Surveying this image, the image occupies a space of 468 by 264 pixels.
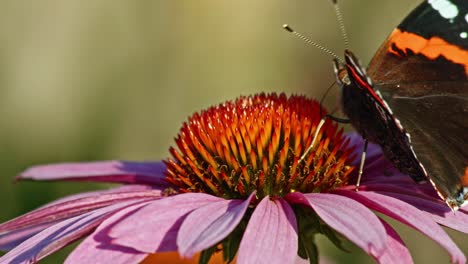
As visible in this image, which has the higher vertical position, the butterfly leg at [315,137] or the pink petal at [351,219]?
the butterfly leg at [315,137]

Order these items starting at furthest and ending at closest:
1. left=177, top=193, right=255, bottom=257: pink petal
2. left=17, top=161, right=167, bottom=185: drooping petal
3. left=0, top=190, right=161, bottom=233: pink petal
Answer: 1. left=17, top=161, right=167, bottom=185: drooping petal
2. left=0, top=190, right=161, bottom=233: pink petal
3. left=177, top=193, right=255, bottom=257: pink petal

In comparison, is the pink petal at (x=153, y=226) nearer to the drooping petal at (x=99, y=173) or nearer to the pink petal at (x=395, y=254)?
the pink petal at (x=395, y=254)

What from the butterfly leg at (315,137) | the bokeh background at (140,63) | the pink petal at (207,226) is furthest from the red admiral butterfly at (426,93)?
the bokeh background at (140,63)

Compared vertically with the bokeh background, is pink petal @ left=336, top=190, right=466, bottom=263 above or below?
below

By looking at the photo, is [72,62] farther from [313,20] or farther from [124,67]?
[313,20]

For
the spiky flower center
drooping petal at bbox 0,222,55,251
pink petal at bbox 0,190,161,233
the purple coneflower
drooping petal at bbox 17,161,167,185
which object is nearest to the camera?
the purple coneflower

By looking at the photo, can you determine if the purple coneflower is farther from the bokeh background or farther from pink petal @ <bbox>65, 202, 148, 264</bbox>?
the bokeh background

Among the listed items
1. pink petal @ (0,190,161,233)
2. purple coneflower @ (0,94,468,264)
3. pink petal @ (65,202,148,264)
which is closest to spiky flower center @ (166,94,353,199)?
purple coneflower @ (0,94,468,264)
